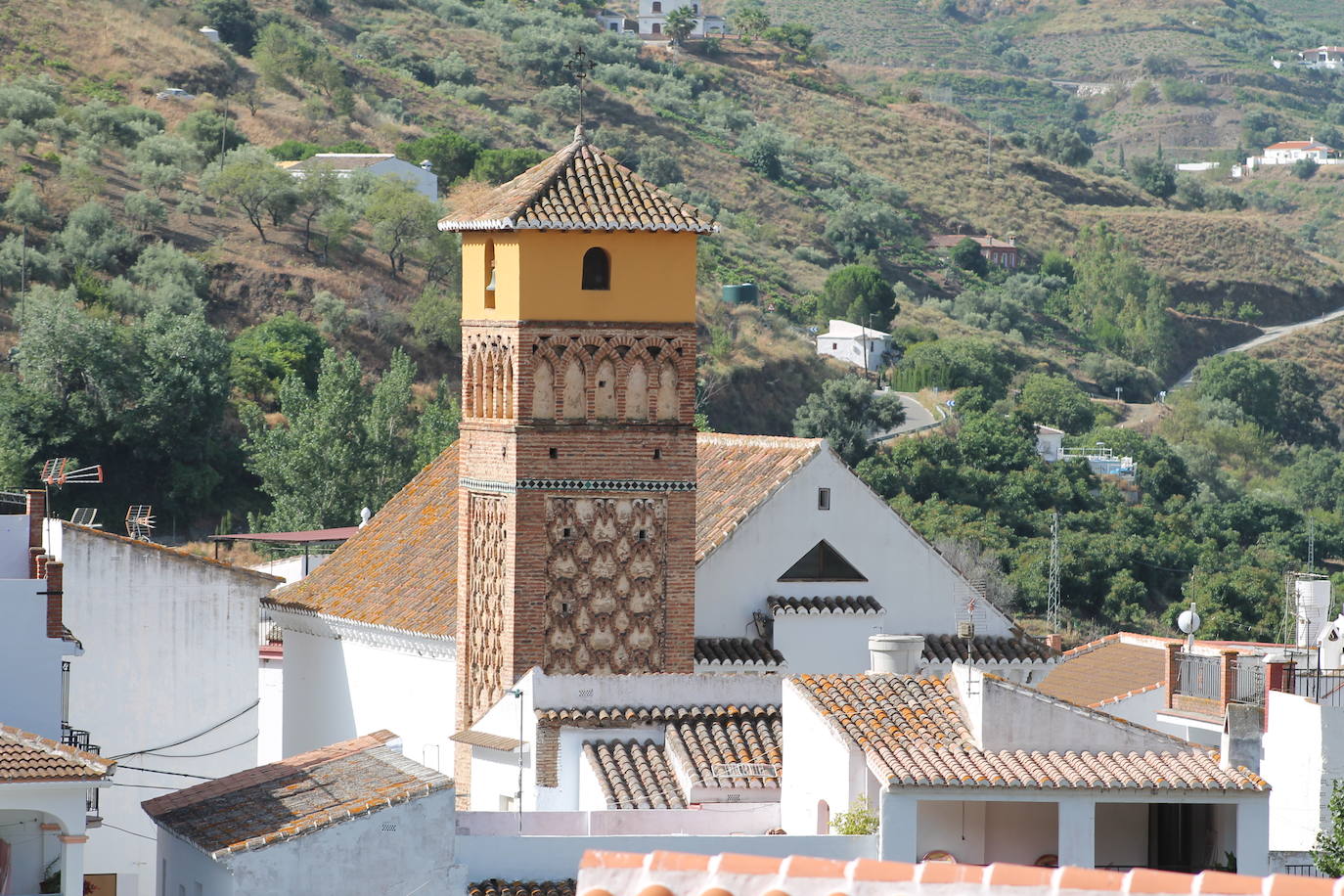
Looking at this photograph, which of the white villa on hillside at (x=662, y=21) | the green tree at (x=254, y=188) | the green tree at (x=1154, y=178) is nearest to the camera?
the green tree at (x=254, y=188)

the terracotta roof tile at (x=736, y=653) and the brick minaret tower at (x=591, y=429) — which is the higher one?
the brick minaret tower at (x=591, y=429)

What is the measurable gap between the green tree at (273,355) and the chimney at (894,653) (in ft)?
155

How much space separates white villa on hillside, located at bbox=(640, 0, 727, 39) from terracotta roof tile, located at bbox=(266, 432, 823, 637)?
123898mm

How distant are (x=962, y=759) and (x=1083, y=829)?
117 cm

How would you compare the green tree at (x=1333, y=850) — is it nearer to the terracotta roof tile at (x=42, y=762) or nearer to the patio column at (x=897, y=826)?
the patio column at (x=897, y=826)

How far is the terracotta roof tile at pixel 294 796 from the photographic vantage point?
20562 millimetres

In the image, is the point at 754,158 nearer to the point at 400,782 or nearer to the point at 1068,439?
the point at 1068,439

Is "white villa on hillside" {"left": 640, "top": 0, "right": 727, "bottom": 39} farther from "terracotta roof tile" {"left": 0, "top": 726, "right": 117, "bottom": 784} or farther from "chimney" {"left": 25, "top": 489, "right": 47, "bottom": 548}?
"terracotta roof tile" {"left": 0, "top": 726, "right": 117, "bottom": 784}

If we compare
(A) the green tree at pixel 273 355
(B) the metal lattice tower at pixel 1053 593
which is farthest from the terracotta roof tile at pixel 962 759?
(A) the green tree at pixel 273 355

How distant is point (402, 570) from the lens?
3177cm

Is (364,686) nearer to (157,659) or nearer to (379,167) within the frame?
(157,659)

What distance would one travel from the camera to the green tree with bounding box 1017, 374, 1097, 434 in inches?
4018

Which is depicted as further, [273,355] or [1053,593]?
[273,355]

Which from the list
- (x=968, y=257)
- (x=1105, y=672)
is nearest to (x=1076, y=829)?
(x=1105, y=672)
